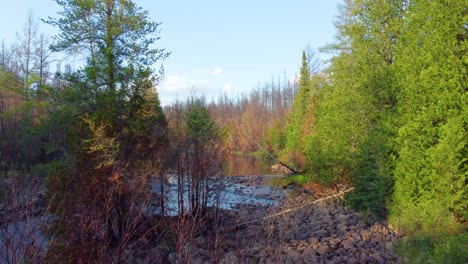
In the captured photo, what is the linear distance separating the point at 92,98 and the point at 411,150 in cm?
1030

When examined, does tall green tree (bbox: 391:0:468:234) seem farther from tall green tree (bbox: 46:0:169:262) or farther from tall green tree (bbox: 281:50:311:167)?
tall green tree (bbox: 281:50:311:167)

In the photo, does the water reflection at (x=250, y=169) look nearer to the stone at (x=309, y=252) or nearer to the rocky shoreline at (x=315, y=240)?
the rocky shoreline at (x=315, y=240)

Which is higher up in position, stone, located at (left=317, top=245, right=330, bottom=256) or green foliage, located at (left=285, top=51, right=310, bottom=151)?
green foliage, located at (left=285, top=51, right=310, bottom=151)

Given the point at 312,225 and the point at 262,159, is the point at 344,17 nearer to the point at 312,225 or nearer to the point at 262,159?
the point at 312,225

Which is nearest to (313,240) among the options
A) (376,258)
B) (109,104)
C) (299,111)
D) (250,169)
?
(376,258)

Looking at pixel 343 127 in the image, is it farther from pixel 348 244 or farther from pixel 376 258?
pixel 376 258

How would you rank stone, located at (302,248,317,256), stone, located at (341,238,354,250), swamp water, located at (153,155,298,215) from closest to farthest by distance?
stone, located at (302,248,317,256) < stone, located at (341,238,354,250) < swamp water, located at (153,155,298,215)

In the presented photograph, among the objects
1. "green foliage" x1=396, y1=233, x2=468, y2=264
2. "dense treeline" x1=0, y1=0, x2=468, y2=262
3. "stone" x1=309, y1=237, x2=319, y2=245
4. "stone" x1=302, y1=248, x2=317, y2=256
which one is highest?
"dense treeline" x1=0, y1=0, x2=468, y2=262

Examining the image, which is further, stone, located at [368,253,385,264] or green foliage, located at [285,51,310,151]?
green foliage, located at [285,51,310,151]

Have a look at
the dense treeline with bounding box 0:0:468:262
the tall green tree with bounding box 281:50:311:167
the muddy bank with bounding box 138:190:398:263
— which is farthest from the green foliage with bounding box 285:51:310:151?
the muddy bank with bounding box 138:190:398:263

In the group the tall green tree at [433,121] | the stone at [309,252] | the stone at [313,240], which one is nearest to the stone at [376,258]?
the tall green tree at [433,121]

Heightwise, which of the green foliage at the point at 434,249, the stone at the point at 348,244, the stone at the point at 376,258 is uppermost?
the green foliage at the point at 434,249

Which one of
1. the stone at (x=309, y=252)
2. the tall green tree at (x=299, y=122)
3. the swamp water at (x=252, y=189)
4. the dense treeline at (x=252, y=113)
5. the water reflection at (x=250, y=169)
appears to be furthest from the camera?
the dense treeline at (x=252, y=113)

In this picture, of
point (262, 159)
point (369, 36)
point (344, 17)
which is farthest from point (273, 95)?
point (369, 36)
